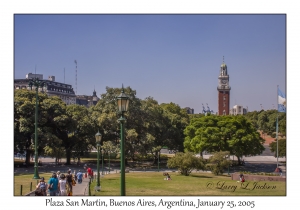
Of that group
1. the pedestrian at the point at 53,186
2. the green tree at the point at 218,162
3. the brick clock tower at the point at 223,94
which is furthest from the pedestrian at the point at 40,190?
the brick clock tower at the point at 223,94

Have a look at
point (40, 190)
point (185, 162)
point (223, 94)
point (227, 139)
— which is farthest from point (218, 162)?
point (223, 94)

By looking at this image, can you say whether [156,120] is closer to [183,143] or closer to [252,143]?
[183,143]

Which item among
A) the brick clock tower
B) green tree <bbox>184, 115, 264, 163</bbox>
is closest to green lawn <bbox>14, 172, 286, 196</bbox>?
green tree <bbox>184, 115, 264, 163</bbox>

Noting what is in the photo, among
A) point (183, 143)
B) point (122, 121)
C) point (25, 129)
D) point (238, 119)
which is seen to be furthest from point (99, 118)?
point (122, 121)

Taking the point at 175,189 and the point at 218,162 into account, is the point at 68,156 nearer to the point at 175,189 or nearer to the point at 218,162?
the point at 218,162

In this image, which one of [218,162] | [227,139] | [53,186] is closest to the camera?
[53,186]

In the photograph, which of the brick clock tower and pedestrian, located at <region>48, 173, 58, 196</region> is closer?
pedestrian, located at <region>48, 173, 58, 196</region>

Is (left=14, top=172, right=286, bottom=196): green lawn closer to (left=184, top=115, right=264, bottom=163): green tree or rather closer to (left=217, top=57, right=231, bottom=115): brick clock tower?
(left=184, top=115, right=264, bottom=163): green tree

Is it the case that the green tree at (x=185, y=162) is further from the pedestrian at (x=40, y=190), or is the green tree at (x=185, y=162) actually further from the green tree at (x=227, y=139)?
the pedestrian at (x=40, y=190)

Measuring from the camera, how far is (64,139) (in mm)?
46000

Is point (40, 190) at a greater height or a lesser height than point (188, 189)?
greater

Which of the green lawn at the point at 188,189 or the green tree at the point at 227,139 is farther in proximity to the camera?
the green tree at the point at 227,139
